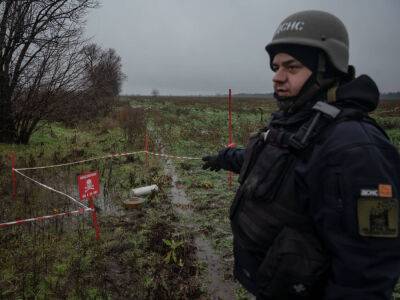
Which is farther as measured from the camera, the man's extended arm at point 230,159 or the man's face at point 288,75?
the man's extended arm at point 230,159

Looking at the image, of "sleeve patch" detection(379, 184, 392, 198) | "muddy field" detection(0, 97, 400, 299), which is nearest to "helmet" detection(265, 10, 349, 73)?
"sleeve patch" detection(379, 184, 392, 198)

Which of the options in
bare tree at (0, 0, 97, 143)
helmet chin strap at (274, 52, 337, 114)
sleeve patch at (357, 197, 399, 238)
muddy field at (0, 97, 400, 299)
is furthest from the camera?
bare tree at (0, 0, 97, 143)

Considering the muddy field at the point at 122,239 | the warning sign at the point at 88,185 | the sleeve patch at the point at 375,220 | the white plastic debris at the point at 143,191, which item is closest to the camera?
the sleeve patch at the point at 375,220

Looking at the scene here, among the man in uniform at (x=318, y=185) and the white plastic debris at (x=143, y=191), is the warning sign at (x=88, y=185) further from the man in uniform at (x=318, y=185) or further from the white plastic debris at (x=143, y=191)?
the man in uniform at (x=318, y=185)

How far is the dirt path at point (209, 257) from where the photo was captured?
432 cm

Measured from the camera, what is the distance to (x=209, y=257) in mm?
5246

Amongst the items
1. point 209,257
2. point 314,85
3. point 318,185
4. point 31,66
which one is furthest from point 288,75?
point 31,66

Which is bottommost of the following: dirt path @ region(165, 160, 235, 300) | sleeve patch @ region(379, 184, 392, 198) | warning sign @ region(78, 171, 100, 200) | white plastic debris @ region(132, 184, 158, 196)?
dirt path @ region(165, 160, 235, 300)

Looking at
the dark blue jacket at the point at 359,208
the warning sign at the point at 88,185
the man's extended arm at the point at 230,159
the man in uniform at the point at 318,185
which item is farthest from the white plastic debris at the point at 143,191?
the dark blue jacket at the point at 359,208

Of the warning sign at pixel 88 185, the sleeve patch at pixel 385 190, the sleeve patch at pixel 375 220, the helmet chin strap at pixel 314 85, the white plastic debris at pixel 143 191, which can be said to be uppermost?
the helmet chin strap at pixel 314 85

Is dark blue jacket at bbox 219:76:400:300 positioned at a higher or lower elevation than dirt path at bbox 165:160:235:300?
higher

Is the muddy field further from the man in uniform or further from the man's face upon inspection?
the man's face

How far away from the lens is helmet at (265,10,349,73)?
1937 millimetres

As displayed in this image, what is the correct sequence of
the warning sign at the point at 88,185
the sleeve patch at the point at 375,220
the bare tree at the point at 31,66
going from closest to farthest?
the sleeve patch at the point at 375,220, the warning sign at the point at 88,185, the bare tree at the point at 31,66
